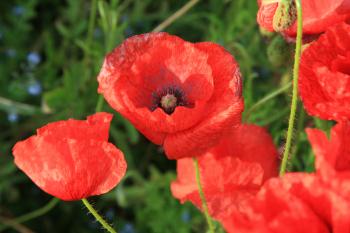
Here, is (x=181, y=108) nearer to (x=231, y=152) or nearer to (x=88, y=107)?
(x=231, y=152)

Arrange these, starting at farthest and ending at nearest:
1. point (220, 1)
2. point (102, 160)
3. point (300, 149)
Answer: point (220, 1) < point (300, 149) < point (102, 160)

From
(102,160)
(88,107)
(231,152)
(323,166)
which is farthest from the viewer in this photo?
(88,107)

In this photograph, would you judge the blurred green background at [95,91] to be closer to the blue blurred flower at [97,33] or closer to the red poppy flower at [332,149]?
the blue blurred flower at [97,33]

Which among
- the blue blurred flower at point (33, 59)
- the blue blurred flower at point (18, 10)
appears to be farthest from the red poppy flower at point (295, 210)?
the blue blurred flower at point (18, 10)

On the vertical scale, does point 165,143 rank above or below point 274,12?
below

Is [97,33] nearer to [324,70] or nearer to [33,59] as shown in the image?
[33,59]

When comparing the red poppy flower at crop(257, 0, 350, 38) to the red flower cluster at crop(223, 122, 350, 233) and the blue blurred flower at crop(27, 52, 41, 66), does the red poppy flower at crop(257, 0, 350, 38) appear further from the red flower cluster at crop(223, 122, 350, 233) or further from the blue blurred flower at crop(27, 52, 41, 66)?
the blue blurred flower at crop(27, 52, 41, 66)

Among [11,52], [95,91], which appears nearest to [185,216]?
[95,91]

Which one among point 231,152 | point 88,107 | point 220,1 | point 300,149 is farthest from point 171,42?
point 220,1
